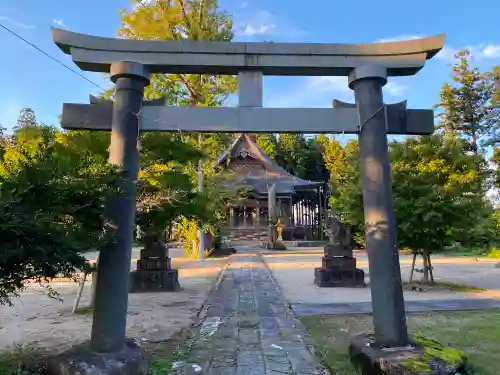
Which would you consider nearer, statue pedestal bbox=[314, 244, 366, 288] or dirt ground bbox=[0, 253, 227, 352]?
dirt ground bbox=[0, 253, 227, 352]

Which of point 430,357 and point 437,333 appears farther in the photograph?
point 437,333

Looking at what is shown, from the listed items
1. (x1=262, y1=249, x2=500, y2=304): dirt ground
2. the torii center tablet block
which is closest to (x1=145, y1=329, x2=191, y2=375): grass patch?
the torii center tablet block

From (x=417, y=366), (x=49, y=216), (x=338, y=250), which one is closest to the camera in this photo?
(x=49, y=216)

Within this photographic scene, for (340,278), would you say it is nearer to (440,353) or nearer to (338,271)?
(338,271)

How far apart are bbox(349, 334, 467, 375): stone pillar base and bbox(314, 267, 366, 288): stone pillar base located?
719 centimetres

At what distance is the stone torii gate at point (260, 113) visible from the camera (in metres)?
4.27

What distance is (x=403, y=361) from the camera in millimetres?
3799

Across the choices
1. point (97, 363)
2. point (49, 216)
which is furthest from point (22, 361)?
point (49, 216)

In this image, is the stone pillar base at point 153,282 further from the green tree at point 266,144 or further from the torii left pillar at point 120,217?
the green tree at point 266,144

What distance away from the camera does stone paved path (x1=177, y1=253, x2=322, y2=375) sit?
4.62 m

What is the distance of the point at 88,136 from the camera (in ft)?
23.6

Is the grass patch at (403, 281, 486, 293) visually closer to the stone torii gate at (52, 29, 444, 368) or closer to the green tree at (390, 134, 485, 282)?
the green tree at (390, 134, 485, 282)

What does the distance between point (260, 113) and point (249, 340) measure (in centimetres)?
315

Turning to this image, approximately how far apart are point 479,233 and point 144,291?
8.86 metres
